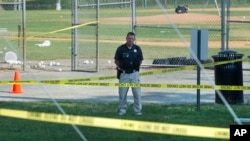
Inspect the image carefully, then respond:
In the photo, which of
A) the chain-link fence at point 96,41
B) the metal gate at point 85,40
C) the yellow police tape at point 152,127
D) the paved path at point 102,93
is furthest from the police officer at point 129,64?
the metal gate at point 85,40

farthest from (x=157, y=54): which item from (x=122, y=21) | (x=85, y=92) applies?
(x=122, y=21)

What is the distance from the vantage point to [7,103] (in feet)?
55.2

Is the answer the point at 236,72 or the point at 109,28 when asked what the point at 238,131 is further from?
the point at 109,28

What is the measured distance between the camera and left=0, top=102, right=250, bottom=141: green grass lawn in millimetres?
12648

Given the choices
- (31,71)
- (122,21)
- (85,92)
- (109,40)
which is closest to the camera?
(85,92)

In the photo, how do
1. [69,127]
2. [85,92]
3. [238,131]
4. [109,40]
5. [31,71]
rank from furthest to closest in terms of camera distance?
[109,40], [31,71], [85,92], [69,127], [238,131]

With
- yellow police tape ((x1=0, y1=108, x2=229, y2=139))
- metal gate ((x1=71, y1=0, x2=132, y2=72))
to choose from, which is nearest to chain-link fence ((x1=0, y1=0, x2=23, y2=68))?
metal gate ((x1=71, y1=0, x2=132, y2=72))

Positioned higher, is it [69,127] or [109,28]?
[109,28]

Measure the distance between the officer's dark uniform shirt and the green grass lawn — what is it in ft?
3.29

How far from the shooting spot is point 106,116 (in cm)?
1482

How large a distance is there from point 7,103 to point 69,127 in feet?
11.8

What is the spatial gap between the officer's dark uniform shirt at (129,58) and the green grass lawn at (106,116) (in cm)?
100

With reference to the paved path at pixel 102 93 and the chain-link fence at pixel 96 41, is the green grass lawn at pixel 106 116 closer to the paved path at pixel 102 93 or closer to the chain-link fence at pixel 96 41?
the paved path at pixel 102 93

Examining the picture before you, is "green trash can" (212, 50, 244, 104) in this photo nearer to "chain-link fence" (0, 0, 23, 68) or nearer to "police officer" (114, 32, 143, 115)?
"police officer" (114, 32, 143, 115)
